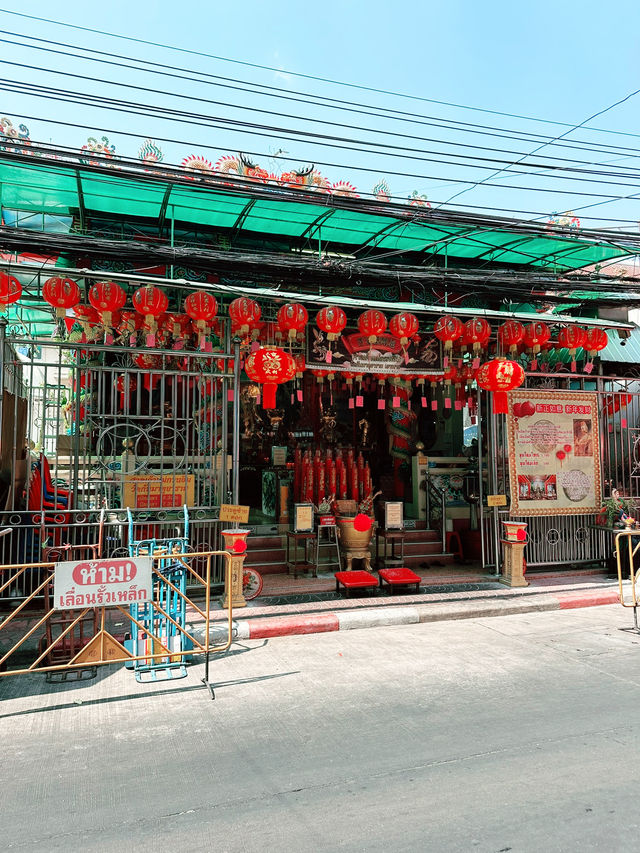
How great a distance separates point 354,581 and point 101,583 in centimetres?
486

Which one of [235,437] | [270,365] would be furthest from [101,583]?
[270,365]

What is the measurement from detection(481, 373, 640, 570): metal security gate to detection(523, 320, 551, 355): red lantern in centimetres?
91

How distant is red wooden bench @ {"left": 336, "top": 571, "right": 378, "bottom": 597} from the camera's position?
966 centimetres

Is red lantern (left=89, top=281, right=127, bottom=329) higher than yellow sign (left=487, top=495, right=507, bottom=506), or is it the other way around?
red lantern (left=89, top=281, right=127, bottom=329)

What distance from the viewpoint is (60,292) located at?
8.07 metres

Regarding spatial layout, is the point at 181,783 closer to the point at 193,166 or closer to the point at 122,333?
the point at 122,333

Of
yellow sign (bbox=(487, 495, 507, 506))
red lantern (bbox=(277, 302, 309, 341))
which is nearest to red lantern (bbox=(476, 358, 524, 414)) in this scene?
yellow sign (bbox=(487, 495, 507, 506))

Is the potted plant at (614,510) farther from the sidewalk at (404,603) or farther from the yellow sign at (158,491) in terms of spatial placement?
the yellow sign at (158,491)

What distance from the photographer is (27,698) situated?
5816 millimetres

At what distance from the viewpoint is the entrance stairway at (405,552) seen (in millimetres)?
11406

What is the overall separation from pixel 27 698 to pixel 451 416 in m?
12.4

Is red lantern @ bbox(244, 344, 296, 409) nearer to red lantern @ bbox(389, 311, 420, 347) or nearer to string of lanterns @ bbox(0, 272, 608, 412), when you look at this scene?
string of lanterns @ bbox(0, 272, 608, 412)

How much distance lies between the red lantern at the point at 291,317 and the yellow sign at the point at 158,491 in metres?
2.78

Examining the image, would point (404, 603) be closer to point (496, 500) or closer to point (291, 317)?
point (496, 500)
